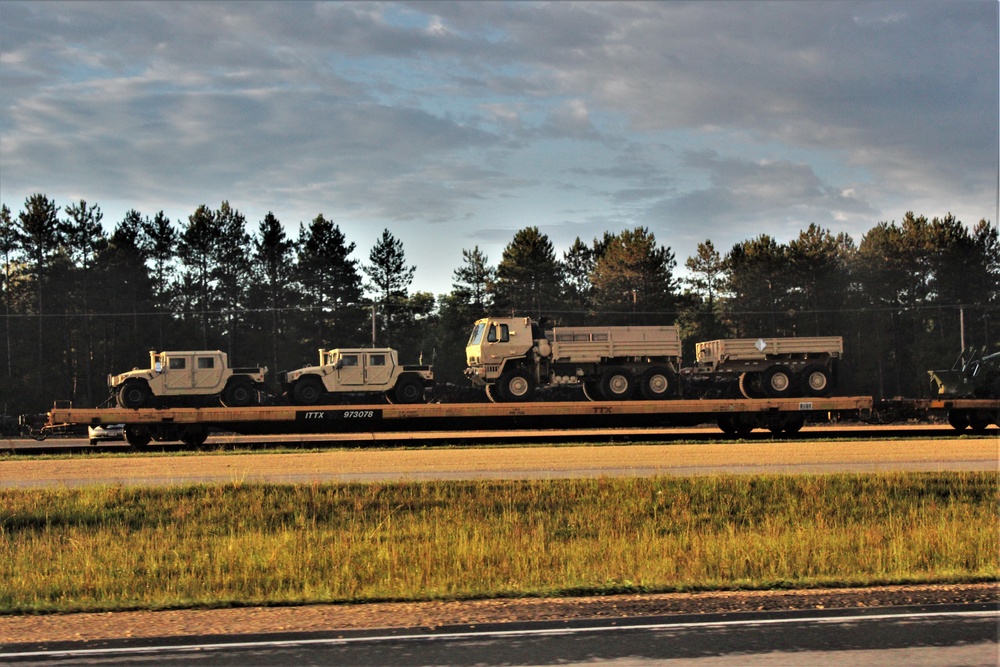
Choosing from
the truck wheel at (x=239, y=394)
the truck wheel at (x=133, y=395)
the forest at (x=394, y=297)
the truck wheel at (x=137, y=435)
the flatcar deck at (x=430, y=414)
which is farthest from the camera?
the forest at (x=394, y=297)

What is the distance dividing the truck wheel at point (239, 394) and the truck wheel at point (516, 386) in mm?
7559

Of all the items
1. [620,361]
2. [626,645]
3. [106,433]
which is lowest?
[626,645]

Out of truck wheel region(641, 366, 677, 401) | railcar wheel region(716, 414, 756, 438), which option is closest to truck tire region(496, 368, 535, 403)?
truck wheel region(641, 366, 677, 401)

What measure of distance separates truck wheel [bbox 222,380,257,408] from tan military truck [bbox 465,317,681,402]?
6.74 m

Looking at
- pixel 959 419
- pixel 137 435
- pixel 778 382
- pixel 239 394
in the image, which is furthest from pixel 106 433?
pixel 959 419

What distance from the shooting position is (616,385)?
92.0 ft

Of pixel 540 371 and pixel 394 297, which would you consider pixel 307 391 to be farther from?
pixel 394 297

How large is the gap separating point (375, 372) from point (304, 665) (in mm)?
22889

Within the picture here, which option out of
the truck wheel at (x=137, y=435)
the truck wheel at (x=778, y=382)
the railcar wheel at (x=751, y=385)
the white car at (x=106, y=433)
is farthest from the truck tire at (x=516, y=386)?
the white car at (x=106, y=433)

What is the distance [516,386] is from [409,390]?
12.3 feet

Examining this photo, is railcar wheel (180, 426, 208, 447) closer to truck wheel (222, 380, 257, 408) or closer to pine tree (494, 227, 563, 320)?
truck wheel (222, 380, 257, 408)

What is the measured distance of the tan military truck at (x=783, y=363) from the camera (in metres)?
28.7

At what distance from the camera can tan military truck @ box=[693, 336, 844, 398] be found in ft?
94.1

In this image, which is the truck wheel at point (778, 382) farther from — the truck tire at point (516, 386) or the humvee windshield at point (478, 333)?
the humvee windshield at point (478, 333)
